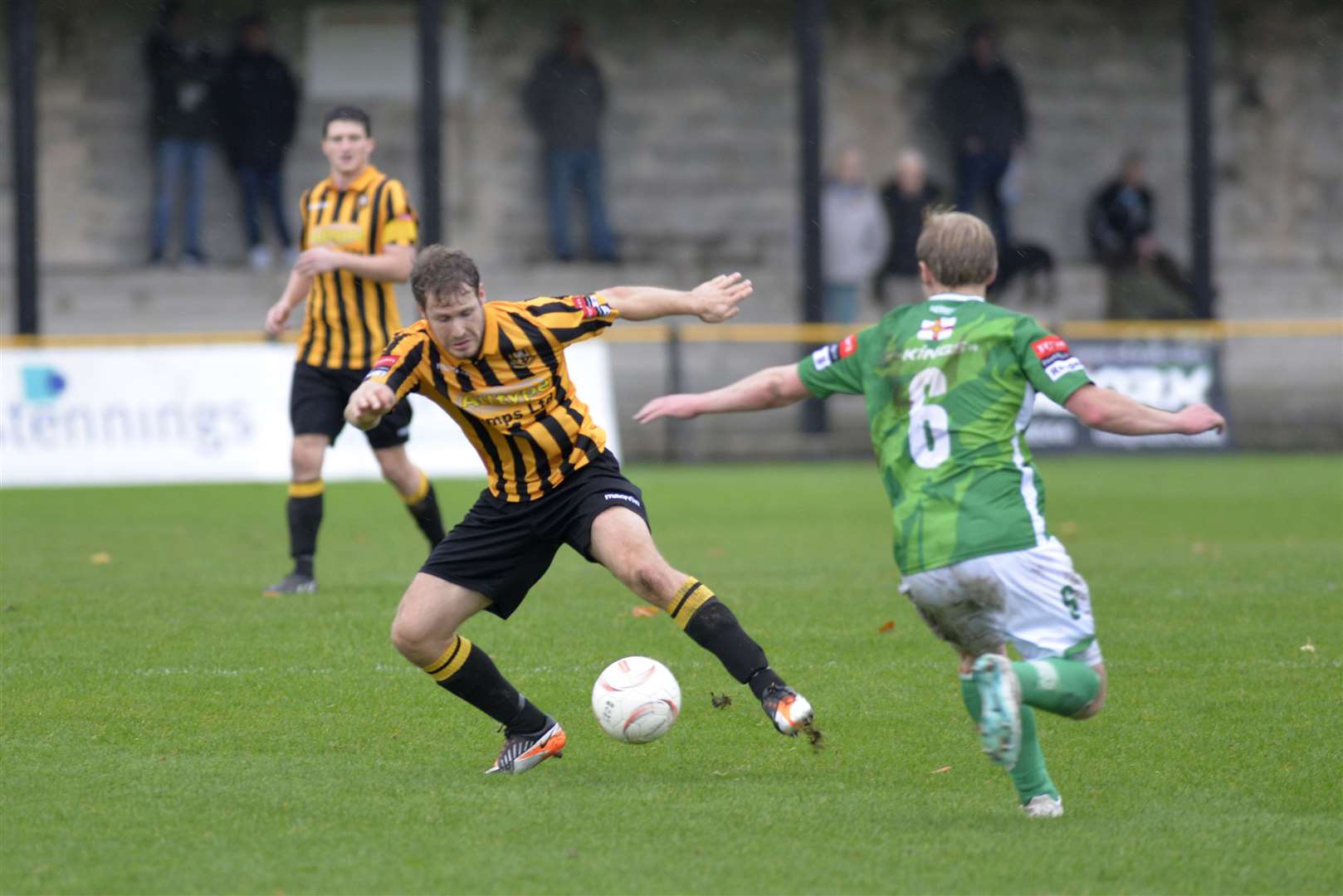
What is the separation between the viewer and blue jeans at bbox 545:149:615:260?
19266 millimetres

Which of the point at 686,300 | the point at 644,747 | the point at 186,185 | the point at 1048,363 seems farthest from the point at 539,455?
the point at 186,185

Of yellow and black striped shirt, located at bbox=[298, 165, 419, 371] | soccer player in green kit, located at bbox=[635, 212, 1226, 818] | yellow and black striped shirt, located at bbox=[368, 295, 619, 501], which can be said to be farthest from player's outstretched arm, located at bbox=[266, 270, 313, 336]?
soccer player in green kit, located at bbox=[635, 212, 1226, 818]

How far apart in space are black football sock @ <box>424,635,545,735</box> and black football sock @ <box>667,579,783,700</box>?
52 centimetres

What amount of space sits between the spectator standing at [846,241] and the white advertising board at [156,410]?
511 centimetres

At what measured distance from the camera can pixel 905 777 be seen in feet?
15.8

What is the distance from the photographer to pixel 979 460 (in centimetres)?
429

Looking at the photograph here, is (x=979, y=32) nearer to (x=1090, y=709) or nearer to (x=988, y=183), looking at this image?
(x=988, y=183)

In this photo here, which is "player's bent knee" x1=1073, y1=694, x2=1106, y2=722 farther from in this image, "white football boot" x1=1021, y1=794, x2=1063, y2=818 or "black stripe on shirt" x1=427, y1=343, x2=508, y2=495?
"black stripe on shirt" x1=427, y1=343, x2=508, y2=495

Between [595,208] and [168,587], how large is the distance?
11.6 m

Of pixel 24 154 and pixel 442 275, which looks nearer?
pixel 442 275

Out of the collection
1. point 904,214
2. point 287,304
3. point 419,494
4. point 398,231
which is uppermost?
point 904,214

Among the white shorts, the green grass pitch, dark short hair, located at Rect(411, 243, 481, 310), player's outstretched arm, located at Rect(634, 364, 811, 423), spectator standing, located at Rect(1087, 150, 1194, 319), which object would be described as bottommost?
the green grass pitch

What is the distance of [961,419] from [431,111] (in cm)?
1364

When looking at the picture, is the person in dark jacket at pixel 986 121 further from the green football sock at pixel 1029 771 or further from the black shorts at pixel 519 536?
the green football sock at pixel 1029 771
